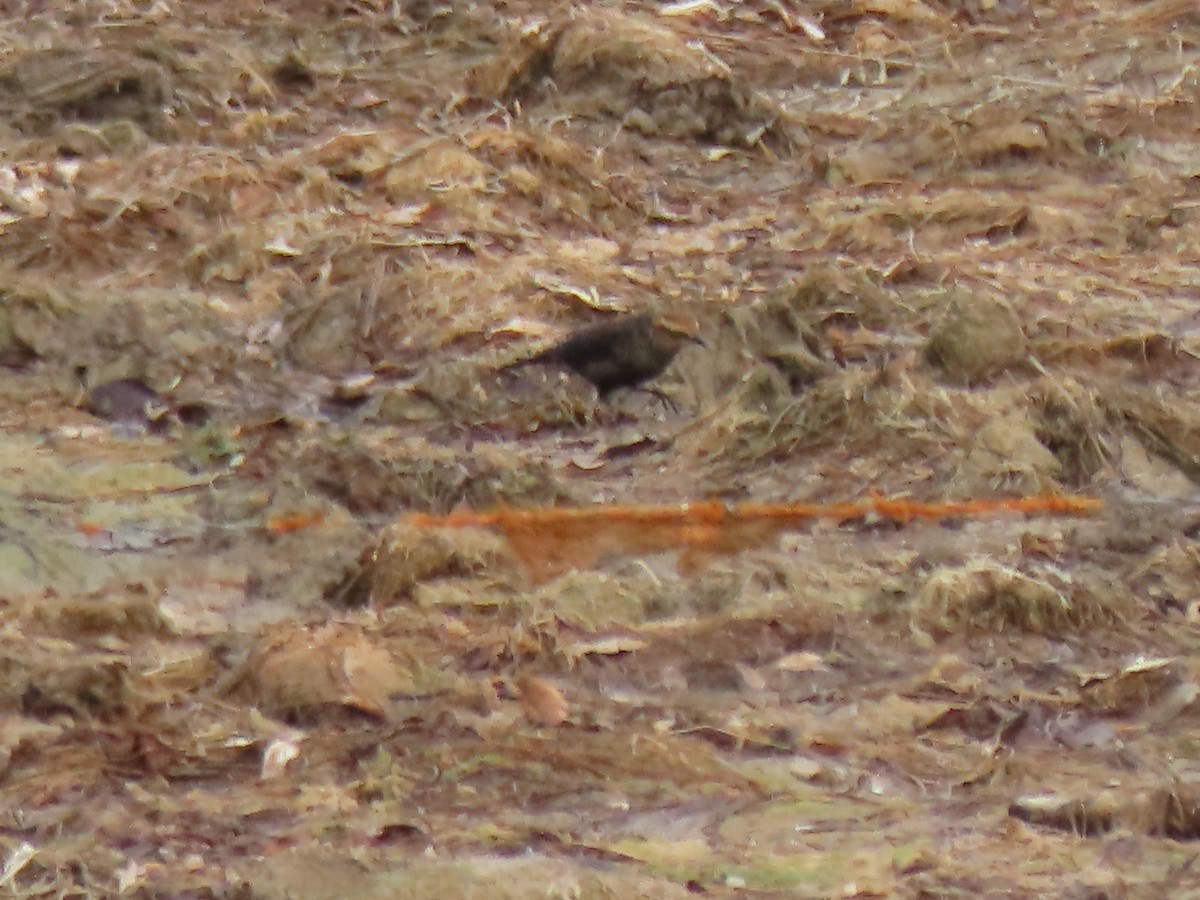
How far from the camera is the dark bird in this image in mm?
3740

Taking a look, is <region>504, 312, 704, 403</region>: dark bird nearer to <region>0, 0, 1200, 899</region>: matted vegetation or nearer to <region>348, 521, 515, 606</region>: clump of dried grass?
<region>0, 0, 1200, 899</region>: matted vegetation

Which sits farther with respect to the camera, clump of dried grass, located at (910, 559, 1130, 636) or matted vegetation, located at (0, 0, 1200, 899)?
clump of dried grass, located at (910, 559, 1130, 636)

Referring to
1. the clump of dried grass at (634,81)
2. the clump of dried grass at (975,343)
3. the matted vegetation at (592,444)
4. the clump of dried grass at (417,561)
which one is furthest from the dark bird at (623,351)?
the clump of dried grass at (634,81)

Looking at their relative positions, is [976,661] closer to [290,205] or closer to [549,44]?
[290,205]

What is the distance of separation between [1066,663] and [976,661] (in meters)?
0.13

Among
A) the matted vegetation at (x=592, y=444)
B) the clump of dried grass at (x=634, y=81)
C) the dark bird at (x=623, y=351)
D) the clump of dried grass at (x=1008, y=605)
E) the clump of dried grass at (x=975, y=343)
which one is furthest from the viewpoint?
the clump of dried grass at (x=634, y=81)

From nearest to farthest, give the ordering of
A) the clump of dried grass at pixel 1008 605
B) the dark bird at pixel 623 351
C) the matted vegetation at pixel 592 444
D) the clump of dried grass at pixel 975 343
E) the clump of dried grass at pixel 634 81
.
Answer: the matted vegetation at pixel 592 444, the clump of dried grass at pixel 1008 605, the clump of dried grass at pixel 975 343, the dark bird at pixel 623 351, the clump of dried grass at pixel 634 81

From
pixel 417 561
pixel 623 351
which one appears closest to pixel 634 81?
pixel 623 351

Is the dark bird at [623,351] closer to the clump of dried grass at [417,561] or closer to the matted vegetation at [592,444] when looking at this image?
the matted vegetation at [592,444]

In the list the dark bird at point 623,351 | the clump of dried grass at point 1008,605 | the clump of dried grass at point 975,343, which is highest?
the clump of dried grass at point 975,343

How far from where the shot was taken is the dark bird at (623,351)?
3740mm

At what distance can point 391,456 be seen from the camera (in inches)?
133

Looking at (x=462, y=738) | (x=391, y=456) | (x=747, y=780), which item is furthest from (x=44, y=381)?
(x=747, y=780)

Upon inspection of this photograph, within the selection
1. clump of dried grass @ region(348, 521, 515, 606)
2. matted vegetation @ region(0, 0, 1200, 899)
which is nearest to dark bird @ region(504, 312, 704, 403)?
matted vegetation @ region(0, 0, 1200, 899)
